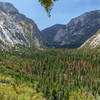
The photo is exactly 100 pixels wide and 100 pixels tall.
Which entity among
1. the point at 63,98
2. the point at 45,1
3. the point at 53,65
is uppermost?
the point at 45,1

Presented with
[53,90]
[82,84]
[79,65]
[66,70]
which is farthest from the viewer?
[79,65]

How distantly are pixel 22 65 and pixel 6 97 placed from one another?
401 ft

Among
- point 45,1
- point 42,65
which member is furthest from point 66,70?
point 45,1

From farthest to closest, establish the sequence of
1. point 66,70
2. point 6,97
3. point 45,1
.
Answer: point 66,70 < point 6,97 < point 45,1

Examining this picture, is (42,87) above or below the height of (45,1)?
below

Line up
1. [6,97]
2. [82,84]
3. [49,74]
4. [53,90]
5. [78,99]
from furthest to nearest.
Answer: [49,74]
[82,84]
[53,90]
[78,99]
[6,97]

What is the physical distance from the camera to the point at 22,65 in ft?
612

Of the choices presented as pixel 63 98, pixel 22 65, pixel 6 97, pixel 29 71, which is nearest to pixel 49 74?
pixel 29 71

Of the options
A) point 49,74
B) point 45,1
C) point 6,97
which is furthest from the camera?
point 49,74

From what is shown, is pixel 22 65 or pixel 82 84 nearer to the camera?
pixel 82 84

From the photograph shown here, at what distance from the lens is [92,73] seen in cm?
17288

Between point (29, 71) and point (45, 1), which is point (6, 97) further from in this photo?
point (29, 71)

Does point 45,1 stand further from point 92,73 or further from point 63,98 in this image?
point 92,73

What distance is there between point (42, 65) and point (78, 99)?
9111cm
